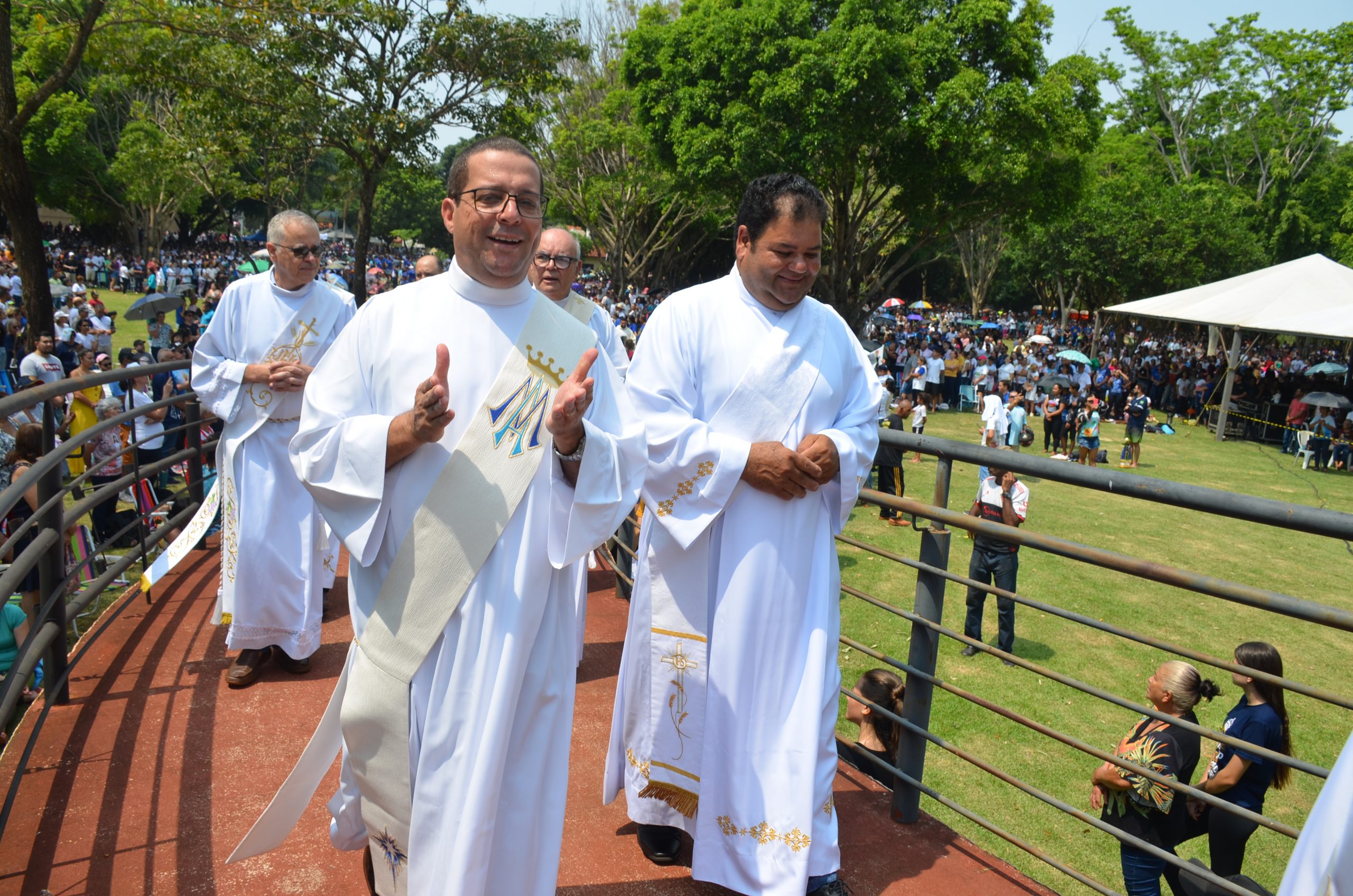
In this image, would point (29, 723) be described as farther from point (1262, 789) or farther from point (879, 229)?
point (879, 229)

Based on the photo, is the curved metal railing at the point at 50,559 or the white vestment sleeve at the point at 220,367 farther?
the white vestment sleeve at the point at 220,367

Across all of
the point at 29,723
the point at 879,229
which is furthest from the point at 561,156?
the point at 29,723

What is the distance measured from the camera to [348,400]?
2.46 m

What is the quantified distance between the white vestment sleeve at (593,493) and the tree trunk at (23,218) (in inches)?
347

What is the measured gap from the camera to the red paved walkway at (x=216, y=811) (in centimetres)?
274

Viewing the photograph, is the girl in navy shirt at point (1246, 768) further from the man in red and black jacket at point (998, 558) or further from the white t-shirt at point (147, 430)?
the white t-shirt at point (147, 430)

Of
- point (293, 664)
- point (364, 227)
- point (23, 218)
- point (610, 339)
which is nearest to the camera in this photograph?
point (293, 664)

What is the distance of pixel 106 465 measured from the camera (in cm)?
799

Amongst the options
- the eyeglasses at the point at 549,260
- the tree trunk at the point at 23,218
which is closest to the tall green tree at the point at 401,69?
the tree trunk at the point at 23,218

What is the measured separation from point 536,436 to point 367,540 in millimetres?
476

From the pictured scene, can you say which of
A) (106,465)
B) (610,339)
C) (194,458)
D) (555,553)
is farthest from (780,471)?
(106,465)

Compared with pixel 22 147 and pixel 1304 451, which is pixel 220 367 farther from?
pixel 1304 451

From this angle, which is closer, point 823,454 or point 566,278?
point 823,454

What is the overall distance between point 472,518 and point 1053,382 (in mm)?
21265
